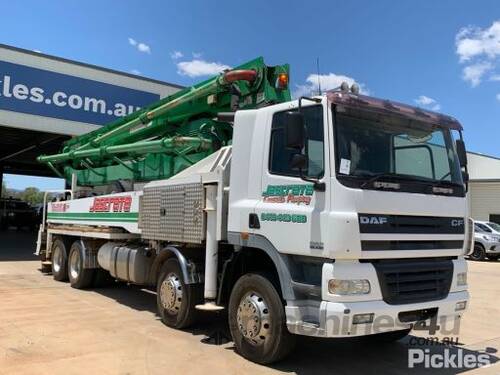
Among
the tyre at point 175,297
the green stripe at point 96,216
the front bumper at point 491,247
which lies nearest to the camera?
the tyre at point 175,297

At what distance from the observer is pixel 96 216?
34.4 ft

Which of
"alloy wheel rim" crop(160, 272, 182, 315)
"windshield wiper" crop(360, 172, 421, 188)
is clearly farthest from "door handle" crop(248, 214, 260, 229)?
"alloy wheel rim" crop(160, 272, 182, 315)

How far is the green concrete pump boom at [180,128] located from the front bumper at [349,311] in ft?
8.90

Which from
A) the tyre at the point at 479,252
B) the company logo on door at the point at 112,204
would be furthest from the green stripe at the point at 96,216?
the tyre at the point at 479,252

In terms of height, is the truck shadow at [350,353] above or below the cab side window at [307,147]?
below

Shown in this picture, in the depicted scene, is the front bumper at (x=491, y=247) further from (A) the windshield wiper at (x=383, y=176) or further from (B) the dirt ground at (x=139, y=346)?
(A) the windshield wiper at (x=383, y=176)

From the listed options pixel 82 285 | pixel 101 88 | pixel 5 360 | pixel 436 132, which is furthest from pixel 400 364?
pixel 101 88

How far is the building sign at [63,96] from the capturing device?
16.5 meters

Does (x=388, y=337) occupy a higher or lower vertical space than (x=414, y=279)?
lower

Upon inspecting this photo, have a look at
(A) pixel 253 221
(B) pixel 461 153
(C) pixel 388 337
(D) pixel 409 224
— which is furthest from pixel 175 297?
(B) pixel 461 153

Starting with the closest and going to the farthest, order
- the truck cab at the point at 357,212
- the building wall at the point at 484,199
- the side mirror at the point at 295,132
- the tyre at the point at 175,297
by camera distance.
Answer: the truck cab at the point at 357,212, the side mirror at the point at 295,132, the tyre at the point at 175,297, the building wall at the point at 484,199

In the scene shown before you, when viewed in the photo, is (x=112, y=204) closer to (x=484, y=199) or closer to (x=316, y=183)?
(x=316, y=183)

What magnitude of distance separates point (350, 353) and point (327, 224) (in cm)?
233

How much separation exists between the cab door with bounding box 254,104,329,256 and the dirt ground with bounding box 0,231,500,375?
1469 millimetres
